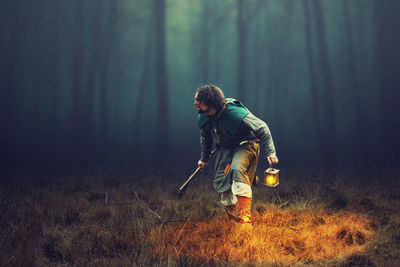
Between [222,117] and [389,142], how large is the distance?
25058mm

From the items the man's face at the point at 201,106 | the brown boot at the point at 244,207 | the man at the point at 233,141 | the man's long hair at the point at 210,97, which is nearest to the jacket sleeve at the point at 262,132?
the man at the point at 233,141

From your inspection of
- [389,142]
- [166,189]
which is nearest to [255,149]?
[166,189]

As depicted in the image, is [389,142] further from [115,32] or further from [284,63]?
[115,32]

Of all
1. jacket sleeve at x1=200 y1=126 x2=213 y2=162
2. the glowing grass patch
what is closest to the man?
jacket sleeve at x1=200 y1=126 x2=213 y2=162

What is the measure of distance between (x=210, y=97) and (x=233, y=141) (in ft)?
1.97

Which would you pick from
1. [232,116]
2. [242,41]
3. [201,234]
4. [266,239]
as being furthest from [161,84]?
[266,239]

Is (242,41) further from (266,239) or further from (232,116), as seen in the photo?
(266,239)

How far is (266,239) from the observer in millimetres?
2670

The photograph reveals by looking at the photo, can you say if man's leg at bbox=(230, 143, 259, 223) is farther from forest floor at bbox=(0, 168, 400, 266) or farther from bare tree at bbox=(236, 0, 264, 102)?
bare tree at bbox=(236, 0, 264, 102)

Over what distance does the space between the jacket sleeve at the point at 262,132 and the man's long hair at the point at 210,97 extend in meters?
0.35

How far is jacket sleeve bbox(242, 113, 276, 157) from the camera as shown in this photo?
10.4 feet

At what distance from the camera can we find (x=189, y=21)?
30125 mm

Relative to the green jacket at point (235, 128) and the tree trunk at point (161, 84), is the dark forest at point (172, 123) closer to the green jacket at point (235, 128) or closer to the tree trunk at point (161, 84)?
the tree trunk at point (161, 84)

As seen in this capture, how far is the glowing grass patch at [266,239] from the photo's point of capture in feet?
7.85
